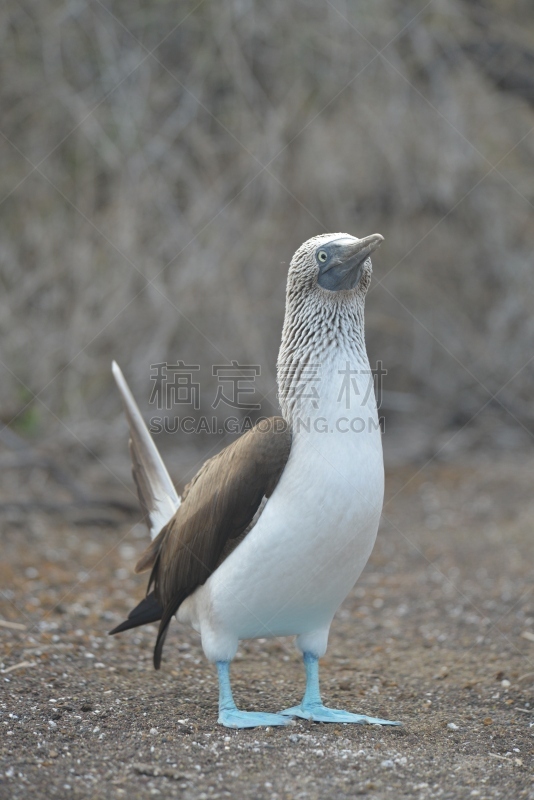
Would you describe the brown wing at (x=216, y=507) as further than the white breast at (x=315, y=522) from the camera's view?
Yes

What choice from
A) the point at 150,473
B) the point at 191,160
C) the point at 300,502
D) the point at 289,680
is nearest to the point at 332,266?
the point at 300,502

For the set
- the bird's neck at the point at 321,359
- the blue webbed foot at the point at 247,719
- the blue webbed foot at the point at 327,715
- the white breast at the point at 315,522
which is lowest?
the blue webbed foot at the point at 247,719

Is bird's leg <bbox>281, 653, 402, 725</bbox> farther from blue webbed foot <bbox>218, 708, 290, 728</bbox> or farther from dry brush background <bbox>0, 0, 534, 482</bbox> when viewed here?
dry brush background <bbox>0, 0, 534, 482</bbox>

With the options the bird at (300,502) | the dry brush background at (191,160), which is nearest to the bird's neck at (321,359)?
the bird at (300,502)

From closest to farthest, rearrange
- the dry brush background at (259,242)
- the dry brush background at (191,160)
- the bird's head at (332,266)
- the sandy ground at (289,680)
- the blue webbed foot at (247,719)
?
the sandy ground at (289,680), the blue webbed foot at (247,719), the bird's head at (332,266), the dry brush background at (259,242), the dry brush background at (191,160)

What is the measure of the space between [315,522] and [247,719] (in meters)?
1.01

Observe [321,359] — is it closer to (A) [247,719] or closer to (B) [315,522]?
(B) [315,522]

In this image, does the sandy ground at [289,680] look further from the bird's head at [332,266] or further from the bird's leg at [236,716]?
the bird's head at [332,266]

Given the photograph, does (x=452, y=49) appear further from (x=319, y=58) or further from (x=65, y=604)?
(x=65, y=604)

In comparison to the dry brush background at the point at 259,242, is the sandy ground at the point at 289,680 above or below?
below

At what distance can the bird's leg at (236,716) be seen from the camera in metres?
4.05

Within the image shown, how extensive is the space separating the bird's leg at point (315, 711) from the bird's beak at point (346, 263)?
187 cm

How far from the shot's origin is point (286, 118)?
362 inches

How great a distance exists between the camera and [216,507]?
4.16 meters
